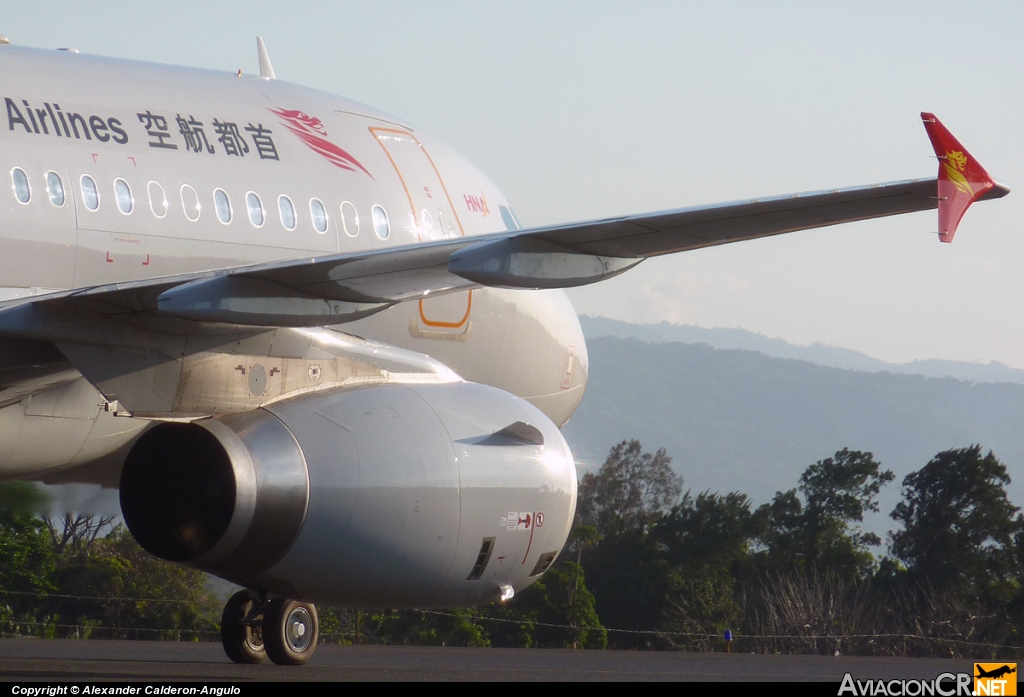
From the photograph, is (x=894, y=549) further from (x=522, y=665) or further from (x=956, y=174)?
(x=956, y=174)

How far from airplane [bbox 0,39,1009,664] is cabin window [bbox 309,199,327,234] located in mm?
20

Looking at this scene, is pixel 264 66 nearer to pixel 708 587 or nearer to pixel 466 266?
pixel 466 266

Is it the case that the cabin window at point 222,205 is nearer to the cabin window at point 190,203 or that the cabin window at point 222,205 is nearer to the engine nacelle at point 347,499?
the cabin window at point 190,203

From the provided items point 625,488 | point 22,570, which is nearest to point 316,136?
point 22,570

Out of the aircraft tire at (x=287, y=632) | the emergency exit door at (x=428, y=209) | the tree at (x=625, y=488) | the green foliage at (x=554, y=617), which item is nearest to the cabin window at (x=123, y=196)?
the emergency exit door at (x=428, y=209)

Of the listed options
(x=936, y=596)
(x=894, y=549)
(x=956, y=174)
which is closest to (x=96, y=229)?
(x=956, y=174)

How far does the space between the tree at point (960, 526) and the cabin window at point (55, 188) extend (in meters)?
38.4

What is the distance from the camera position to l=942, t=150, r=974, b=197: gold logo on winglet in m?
7.65

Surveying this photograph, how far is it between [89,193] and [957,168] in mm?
6186

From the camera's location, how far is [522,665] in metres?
14.3

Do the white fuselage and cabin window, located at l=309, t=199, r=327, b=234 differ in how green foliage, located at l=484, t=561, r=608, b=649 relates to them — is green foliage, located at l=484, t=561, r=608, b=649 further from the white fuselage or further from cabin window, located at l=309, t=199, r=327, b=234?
cabin window, located at l=309, t=199, r=327, b=234

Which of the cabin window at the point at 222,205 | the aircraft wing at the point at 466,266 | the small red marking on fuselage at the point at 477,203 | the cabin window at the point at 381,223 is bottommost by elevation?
the aircraft wing at the point at 466,266

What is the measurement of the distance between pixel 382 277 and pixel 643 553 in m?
39.9

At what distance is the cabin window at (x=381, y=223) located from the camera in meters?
13.0
